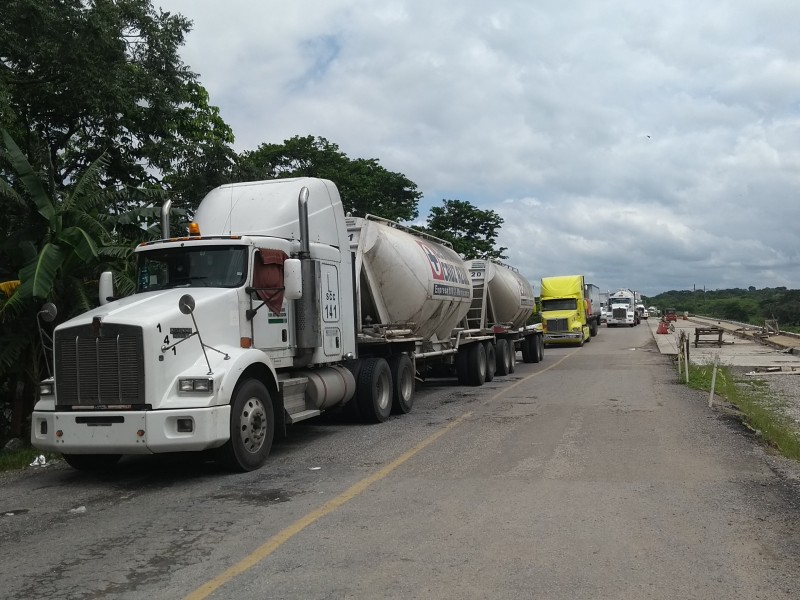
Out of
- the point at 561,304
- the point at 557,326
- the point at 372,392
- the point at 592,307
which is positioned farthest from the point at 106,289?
the point at 592,307

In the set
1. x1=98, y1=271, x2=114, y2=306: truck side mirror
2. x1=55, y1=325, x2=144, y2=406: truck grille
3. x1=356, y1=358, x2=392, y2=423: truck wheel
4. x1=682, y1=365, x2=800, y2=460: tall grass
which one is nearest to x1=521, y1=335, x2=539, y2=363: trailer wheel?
x1=682, y1=365, x2=800, y2=460: tall grass

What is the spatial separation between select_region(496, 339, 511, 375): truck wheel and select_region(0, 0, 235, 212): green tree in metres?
9.33

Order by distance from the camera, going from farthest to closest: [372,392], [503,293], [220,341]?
[503,293]
[372,392]
[220,341]

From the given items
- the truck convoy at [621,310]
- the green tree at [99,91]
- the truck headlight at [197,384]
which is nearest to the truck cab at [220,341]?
the truck headlight at [197,384]

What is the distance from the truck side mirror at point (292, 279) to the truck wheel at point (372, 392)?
132 inches

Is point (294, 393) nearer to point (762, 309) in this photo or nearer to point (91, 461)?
point (91, 461)

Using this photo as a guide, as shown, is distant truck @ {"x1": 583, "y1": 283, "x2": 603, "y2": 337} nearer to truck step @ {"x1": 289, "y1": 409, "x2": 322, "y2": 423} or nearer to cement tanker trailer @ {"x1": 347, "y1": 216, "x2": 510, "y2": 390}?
cement tanker trailer @ {"x1": 347, "y1": 216, "x2": 510, "y2": 390}

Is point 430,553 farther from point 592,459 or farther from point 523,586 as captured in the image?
point 592,459

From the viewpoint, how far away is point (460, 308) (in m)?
17.5

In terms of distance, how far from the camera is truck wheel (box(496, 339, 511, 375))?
22203 millimetres

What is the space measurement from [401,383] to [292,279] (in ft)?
16.3

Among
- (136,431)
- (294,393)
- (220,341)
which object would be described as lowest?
(136,431)

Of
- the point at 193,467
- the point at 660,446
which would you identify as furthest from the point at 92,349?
the point at 660,446

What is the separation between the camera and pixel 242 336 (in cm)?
883
